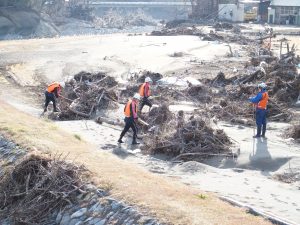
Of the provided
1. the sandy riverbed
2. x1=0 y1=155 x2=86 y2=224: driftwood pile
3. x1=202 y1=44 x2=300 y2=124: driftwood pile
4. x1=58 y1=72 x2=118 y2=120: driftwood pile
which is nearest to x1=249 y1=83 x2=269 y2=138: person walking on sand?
the sandy riverbed

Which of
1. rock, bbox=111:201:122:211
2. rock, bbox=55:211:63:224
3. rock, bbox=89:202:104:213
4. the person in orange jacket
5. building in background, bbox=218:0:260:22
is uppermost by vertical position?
building in background, bbox=218:0:260:22

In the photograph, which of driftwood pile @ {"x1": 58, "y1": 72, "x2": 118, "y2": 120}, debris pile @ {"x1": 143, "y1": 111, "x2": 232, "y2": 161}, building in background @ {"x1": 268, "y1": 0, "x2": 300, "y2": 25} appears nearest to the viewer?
debris pile @ {"x1": 143, "y1": 111, "x2": 232, "y2": 161}

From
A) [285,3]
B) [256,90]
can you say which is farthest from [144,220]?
[285,3]

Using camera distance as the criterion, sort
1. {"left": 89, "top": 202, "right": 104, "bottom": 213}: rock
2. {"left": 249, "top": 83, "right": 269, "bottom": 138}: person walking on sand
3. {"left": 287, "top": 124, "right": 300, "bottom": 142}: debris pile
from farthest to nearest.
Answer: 1. {"left": 287, "top": 124, "right": 300, "bottom": 142}: debris pile
2. {"left": 249, "top": 83, "right": 269, "bottom": 138}: person walking on sand
3. {"left": 89, "top": 202, "right": 104, "bottom": 213}: rock

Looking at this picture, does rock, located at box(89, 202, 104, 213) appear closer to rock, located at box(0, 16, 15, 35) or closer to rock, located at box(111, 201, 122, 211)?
rock, located at box(111, 201, 122, 211)

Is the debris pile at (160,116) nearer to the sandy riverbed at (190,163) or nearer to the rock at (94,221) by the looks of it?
the sandy riverbed at (190,163)

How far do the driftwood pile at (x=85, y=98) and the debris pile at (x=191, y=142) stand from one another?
559 cm

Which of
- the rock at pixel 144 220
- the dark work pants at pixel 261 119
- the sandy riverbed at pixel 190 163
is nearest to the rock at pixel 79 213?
the rock at pixel 144 220

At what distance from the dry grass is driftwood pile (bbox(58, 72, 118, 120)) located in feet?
15.1

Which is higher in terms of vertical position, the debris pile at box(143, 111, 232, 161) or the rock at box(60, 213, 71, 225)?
the debris pile at box(143, 111, 232, 161)

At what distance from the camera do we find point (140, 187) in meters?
11.4

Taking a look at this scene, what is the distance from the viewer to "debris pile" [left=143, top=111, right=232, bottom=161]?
15.8 m

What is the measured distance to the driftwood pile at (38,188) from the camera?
1167 cm

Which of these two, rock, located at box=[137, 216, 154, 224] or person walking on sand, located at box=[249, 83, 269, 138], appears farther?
person walking on sand, located at box=[249, 83, 269, 138]
